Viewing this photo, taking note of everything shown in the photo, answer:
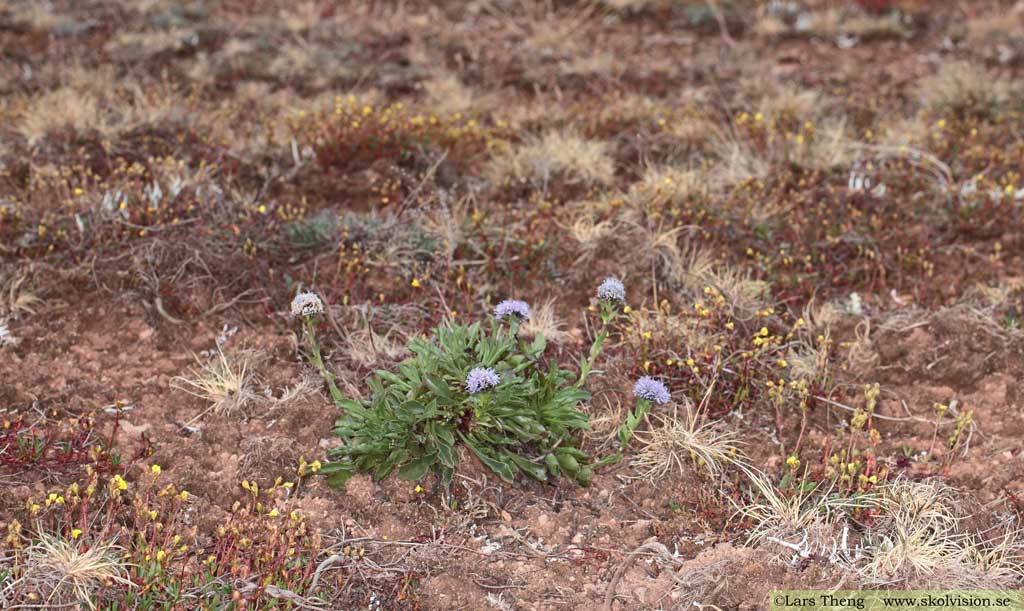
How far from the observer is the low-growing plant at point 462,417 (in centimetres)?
351

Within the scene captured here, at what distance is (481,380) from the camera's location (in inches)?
131

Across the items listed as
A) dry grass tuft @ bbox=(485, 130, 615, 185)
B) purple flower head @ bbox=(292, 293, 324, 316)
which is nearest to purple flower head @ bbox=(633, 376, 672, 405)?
purple flower head @ bbox=(292, 293, 324, 316)

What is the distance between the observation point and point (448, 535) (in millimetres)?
3473

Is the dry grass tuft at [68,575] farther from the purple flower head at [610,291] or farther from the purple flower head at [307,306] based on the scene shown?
the purple flower head at [610,291]

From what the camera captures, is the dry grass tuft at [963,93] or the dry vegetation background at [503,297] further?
the dry grass tuft at [963,93]

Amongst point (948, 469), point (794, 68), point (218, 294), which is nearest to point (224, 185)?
point (218, 294)

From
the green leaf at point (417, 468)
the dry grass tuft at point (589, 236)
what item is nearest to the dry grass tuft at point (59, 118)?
the dry grass tuft at point (589, 236)

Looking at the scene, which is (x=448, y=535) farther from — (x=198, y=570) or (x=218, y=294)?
(x=218, y=294)

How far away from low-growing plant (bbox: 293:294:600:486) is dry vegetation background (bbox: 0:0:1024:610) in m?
0.14

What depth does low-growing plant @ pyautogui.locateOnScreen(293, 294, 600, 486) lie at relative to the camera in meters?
3.51

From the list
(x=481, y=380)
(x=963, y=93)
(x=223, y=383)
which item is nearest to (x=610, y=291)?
(x=481, y=380)

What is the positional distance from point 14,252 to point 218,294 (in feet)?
4.06

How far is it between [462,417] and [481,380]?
0.35 m

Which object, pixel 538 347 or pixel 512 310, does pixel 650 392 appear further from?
pixel 512 310
